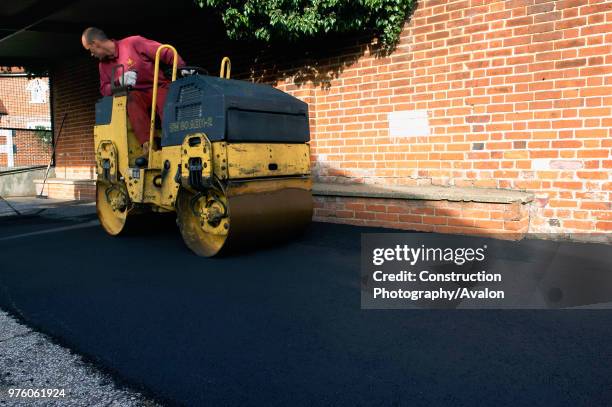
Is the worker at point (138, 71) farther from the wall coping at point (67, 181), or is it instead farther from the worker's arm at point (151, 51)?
the wall coping at point (67, 181)

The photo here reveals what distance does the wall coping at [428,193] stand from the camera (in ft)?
17.1

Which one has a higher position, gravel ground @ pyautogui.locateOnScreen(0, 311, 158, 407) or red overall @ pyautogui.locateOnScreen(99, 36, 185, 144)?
red overall @ pyautogui.locateOnScreen(99, 36, 185, 144)

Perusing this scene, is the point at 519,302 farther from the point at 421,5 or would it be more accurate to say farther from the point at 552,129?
the point at 421,5

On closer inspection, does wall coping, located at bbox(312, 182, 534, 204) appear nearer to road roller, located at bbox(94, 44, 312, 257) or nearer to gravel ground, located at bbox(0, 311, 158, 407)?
road roller, located at bbox(94, 44, 312, 257)

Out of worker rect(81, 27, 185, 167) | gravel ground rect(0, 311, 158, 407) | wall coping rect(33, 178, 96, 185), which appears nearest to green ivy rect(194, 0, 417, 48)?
worker rect(81, 27, 185, 167)

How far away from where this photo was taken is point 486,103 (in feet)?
18.8

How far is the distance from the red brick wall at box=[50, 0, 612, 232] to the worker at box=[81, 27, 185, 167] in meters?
2.55

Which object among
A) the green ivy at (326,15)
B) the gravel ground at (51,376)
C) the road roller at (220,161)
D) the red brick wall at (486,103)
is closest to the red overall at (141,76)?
the road roller at (220,161)

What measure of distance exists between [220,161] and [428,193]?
2.41 m

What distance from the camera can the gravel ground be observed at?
7.15ft

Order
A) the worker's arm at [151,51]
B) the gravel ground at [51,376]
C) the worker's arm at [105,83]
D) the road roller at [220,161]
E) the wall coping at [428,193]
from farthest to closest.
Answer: the worker's arm at [105,83], the worker's arm at [151,51], the wall coping at [428,193], the road roller at [220,161], the gravel ground at [51,376]

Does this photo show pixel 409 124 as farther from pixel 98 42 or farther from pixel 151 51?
pixel 98 42

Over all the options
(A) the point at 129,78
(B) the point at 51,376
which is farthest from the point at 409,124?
(B) the point at 51,376

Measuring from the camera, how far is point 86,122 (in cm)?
1194
